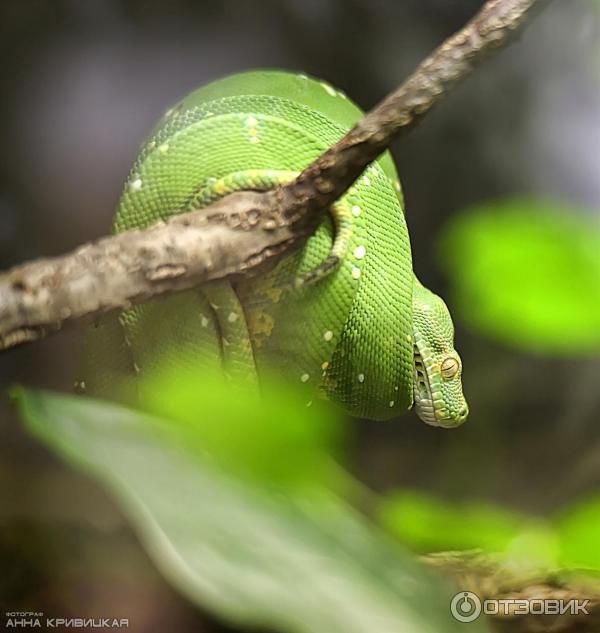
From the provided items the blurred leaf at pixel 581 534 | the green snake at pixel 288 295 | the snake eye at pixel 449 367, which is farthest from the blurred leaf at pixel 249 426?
the blurred leaf at pixel 581 534

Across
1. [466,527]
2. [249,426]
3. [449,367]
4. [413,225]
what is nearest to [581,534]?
[466,527]

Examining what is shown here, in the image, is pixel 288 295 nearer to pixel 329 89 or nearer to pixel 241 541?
pixel 329 89

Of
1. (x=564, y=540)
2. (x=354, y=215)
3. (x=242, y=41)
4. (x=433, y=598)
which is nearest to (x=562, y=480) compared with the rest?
(x=564, y=540)

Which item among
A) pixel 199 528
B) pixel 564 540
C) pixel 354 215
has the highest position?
pixel 354 215

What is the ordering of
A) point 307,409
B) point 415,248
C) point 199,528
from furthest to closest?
point 415,248, point 307,409, point 199,528

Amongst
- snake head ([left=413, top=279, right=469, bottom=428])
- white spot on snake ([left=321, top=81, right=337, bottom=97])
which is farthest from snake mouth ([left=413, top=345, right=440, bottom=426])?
white spot on snake ([left=321, top=81, right=337, bottom=97])

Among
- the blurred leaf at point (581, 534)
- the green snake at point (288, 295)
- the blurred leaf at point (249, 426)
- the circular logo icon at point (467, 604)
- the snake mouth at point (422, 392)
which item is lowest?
the circular logo icon at point (467, 604)

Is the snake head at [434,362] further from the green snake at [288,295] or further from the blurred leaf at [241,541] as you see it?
the blurred leaf at [241,541]

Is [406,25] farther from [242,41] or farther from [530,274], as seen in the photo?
[530,274]
